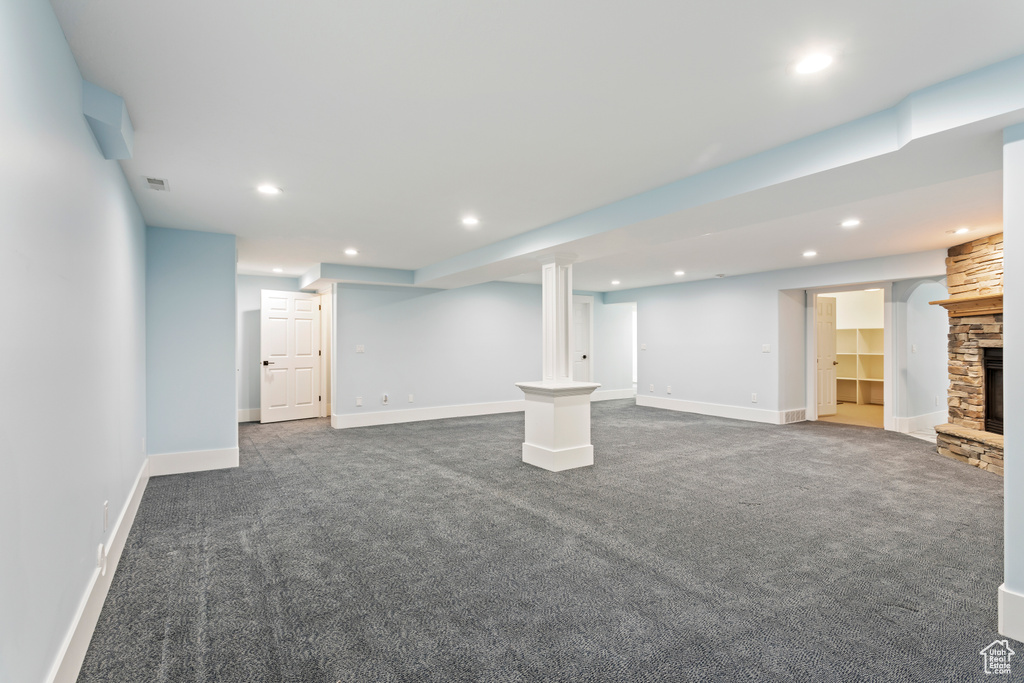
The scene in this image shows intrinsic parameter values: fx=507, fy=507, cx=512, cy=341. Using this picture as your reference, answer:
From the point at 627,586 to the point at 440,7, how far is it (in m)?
2.58

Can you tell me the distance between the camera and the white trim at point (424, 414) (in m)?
7.21

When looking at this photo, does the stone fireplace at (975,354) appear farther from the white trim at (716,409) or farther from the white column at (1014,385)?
the white column at (1014,385)

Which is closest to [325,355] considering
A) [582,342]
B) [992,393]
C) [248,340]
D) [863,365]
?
[248,340]

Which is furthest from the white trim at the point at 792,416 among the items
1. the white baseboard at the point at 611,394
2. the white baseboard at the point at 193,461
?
the white baseboard at the point at 193,461

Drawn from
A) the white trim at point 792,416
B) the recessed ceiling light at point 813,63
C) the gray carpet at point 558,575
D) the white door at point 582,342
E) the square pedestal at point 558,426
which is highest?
the recessed ceiling light at point 813,63

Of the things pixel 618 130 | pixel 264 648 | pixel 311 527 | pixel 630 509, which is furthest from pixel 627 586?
pixel 618 130

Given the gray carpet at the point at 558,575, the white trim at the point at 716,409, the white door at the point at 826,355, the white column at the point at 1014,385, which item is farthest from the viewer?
the white door at the point at 826,355

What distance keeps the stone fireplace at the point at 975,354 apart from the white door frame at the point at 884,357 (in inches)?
48.2

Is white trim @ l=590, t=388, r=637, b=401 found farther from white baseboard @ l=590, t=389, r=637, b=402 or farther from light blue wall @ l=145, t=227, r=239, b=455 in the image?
light blue wall @ l=145, t=227, r=239, b=455

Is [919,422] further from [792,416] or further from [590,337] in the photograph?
[590,337]

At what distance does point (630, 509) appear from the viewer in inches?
143

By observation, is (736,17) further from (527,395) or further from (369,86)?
(527,395)

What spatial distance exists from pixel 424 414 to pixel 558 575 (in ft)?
18.2

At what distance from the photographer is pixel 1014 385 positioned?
2045 millimetres
